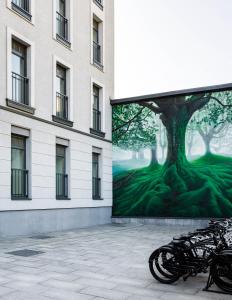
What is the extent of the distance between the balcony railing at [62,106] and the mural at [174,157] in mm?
4255

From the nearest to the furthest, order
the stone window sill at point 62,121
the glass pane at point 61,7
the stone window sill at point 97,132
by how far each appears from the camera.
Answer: the stone window sill at point 62,121 < the glass pane at point 61,7 < the stone window sill at point 97,132

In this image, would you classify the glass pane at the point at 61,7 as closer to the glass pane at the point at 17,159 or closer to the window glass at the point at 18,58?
the window glass at the point at 18,58

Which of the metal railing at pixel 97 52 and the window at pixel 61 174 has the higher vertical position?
the metal railing at pixel 97 52

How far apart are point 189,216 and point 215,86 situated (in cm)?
617

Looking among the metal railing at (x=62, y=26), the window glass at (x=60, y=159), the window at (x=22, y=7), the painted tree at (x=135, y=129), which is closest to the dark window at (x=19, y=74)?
the window at (x=22, y=7)

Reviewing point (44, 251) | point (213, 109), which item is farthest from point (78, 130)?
point (44, 251)

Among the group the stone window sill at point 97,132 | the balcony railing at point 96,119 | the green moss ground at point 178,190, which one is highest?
the balcony railing at point 96,119

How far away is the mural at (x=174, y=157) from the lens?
17.6 metres

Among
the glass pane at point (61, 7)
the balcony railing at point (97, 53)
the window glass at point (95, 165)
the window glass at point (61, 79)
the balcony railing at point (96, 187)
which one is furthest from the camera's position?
the balcony railing at point (97, 53)

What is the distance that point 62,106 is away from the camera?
53.5 feet

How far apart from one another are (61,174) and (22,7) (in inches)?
262

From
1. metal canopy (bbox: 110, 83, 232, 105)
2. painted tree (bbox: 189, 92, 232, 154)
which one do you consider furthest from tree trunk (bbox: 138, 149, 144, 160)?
painted tree (bbox: 189, 92, 232, 154)

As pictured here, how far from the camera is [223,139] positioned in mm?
17688

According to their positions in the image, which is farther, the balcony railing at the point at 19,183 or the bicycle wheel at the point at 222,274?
the balcony railing at the point at 19,183
